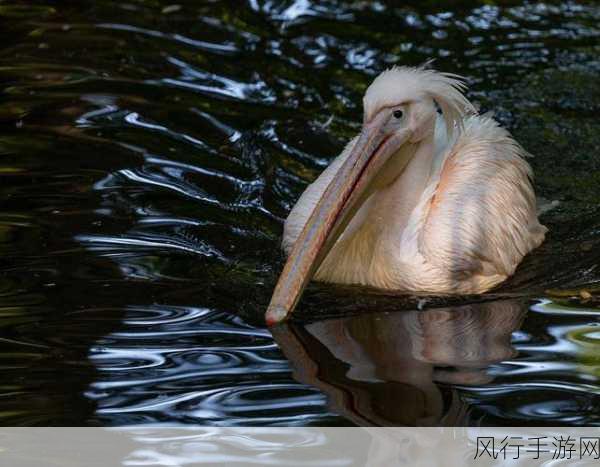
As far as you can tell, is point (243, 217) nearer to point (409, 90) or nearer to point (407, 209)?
point (407, 209)

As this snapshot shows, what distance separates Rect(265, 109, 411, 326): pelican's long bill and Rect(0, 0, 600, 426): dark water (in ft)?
0.44

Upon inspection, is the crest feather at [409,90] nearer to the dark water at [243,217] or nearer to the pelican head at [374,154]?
the pelican head at [374,154]

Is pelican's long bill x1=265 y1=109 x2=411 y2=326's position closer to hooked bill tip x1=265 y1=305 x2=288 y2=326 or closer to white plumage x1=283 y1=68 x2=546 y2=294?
hooked bill tip x1=265 y1=305 x2=288 y2=326

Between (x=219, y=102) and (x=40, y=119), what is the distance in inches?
42.1

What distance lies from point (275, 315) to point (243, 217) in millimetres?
1201

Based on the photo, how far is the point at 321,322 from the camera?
4395 mm

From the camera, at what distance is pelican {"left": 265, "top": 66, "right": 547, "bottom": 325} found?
15.3 ft

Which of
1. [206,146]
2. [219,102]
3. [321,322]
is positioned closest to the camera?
[321,322]

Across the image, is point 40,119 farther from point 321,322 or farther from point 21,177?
point 321,322

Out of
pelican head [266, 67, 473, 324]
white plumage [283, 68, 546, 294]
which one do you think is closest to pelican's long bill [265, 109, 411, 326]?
pelican head [266, 67, 473, 324]

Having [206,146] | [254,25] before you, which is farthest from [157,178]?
[254,25]

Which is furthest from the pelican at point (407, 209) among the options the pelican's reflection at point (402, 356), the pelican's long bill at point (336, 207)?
the pelican's reflection at point (402, 356)

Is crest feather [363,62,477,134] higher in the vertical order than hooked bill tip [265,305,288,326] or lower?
higher

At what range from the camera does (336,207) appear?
455 centimetres
